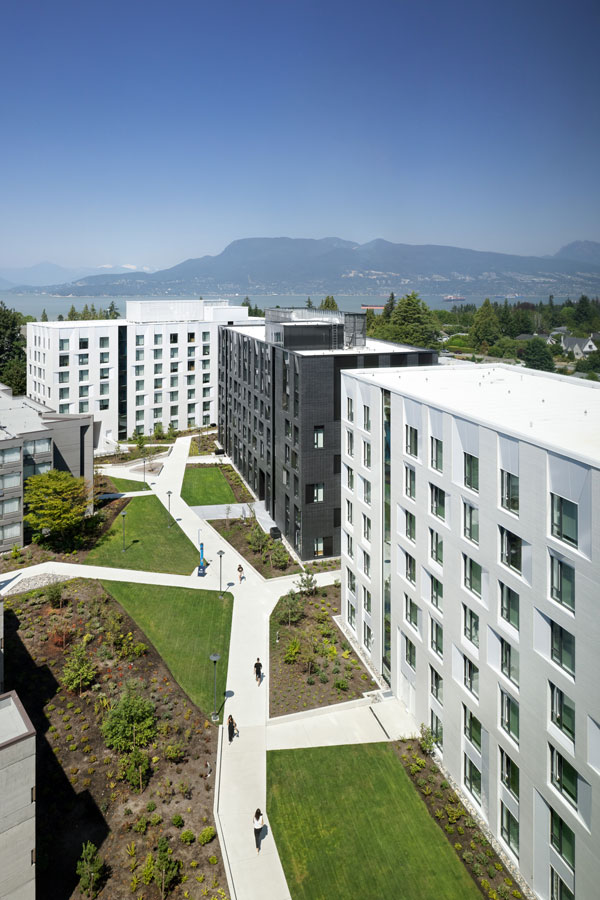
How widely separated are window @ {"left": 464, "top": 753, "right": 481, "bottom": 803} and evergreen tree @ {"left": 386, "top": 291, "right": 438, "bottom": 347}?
388 feet

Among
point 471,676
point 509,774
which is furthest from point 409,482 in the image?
point 509,774

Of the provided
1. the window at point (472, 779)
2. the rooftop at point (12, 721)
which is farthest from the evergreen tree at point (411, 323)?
the rooftop at point (12, 721)

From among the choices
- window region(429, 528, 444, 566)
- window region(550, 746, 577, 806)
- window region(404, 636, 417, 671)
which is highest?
window region(429, 528, 444, 566)

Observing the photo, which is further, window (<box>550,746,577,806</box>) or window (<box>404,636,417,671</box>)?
window (<box>404,636,417,671</box>)

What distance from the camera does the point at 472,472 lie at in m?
21.1

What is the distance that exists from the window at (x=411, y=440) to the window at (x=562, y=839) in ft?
46.1

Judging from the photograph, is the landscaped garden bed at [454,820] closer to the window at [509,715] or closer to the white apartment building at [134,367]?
the window at [509,715]

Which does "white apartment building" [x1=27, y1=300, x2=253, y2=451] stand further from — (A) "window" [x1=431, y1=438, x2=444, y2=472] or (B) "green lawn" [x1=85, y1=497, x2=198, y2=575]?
(A) "window" [x1=431, y1=438, x2=444, y2=472]

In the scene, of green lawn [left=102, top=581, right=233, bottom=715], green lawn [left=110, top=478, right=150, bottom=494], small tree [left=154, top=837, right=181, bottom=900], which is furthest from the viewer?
green lawn [left=110, top=478, right=150, bottom=494]

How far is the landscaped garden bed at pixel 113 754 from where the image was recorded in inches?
762

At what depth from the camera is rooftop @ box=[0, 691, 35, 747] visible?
16.7 metres

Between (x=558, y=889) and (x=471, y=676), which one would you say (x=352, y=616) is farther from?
(x=558, y=889)

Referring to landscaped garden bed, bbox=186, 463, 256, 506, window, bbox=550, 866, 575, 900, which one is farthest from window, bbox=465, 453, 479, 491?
landscaped garden bed, bbox=186, 463, 256, 506

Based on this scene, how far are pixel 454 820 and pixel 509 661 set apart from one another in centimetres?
717
